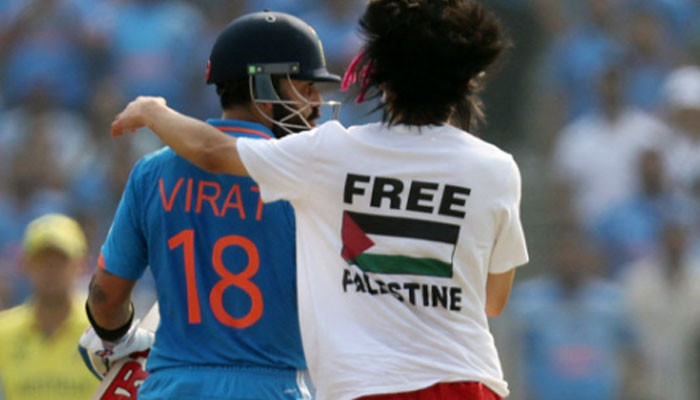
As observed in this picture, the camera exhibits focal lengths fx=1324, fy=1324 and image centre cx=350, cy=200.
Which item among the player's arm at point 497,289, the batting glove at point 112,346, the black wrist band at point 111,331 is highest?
the player's arm at point 497,289

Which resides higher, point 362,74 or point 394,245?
point 362,74

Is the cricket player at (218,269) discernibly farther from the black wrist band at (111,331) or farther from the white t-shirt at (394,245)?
the white t-shirt at (394,245)

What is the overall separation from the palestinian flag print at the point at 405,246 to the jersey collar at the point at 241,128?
27.6 inches

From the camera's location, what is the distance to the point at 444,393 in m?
3.67

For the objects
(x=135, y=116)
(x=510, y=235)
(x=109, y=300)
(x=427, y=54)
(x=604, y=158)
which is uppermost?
(x=427, y=54)

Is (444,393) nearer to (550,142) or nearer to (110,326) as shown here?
(110,326)

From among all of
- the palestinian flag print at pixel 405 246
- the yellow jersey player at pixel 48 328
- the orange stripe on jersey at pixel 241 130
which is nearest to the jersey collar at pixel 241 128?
the orange stripe on jersey at pixel 241 130

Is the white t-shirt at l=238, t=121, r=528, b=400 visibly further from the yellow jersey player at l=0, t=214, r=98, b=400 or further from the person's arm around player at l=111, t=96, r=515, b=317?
the yellow jersey player at l=0, t=214, r=98, b=400

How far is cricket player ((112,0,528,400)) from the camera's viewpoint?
3.69 metres

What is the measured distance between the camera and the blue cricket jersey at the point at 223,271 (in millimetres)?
4172

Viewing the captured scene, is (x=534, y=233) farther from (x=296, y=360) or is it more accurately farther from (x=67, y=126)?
(x=296, y=360)

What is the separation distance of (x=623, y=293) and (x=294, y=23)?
5.00 meters

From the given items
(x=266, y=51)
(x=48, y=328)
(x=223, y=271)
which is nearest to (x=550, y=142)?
(x=48, y=328)

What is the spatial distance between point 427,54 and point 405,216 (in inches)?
18.0
